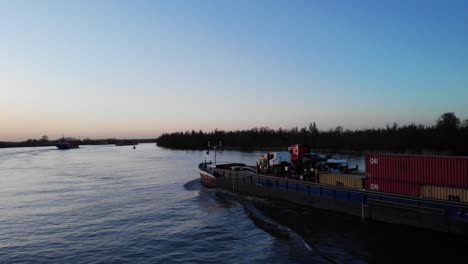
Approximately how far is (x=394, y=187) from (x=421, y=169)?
2.71 meters

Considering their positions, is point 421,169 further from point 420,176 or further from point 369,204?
point 369,204

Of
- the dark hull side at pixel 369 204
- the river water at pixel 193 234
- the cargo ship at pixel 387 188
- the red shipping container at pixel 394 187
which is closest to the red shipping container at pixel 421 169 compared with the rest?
the cargo ship at pixel 387 188

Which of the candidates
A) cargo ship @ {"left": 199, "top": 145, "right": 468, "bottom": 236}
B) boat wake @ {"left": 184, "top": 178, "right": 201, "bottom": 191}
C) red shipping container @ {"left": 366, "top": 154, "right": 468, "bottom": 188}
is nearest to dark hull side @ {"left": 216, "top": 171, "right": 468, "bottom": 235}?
cargo ship @ {"left": 199, "top": 145, "right": 468, "bottom": 236}

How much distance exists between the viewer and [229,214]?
127ft

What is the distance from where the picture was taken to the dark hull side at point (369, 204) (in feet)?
91.5

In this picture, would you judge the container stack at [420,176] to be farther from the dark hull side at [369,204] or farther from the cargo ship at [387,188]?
the dark hull side at [369,204]

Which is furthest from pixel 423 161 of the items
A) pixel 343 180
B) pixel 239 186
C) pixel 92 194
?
pixel 92 194

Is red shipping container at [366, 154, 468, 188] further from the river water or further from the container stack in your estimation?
the river water

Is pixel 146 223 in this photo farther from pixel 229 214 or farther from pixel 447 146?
pixel 447 146

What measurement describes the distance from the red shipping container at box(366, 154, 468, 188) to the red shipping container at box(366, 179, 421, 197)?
0.30m

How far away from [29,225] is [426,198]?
30.8 metres

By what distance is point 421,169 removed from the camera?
30766mm

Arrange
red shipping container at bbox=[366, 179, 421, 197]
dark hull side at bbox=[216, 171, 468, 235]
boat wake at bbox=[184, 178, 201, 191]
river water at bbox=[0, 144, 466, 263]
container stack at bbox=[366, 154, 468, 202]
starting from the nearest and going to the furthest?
river water at bbox=[0, 144, 466, 263], dark hull side at bbox=[216, 171, 468, 235], container stack at bbox=[366, 154, 468, 202], red shipping container at bbox=[366, 179, 421, 197], boat wake at bbox=[184, 178, 201, 191]

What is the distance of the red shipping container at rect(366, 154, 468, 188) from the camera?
1127 inches
